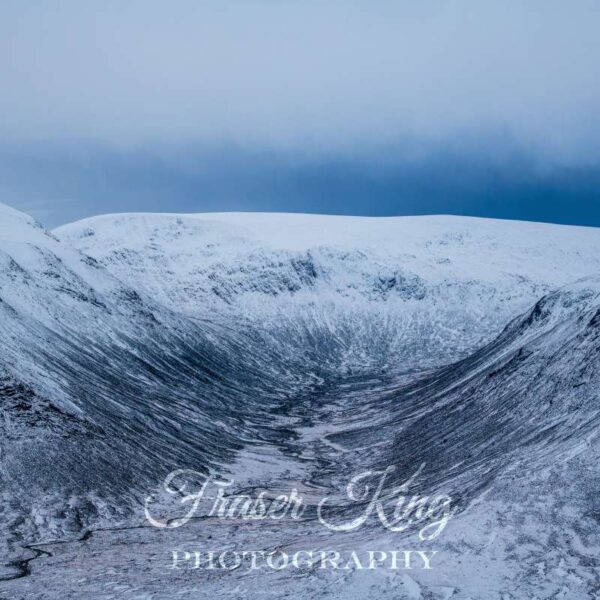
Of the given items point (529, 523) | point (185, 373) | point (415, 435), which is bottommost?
point (529, 523)

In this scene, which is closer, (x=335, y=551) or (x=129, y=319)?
(x=335, y=551)

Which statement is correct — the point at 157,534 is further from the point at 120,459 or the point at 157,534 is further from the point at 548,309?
the point at 548,309

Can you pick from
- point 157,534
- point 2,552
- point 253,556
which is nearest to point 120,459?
point 157,534

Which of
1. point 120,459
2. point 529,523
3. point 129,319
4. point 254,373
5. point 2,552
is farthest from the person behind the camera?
point 254,373

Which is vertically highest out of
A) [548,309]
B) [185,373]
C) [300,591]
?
[548,309]

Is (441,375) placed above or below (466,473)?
above

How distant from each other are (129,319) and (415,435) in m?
79.1

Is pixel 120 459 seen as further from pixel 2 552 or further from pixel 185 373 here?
pixel 185 373

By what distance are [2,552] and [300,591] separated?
2710 centimetres

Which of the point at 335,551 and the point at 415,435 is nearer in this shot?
the point at 335,551

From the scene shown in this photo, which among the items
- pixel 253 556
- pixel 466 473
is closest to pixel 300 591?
pixel 253 556

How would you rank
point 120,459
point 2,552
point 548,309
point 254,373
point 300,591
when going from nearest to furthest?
point 300,591 < point 2,552 < point 120,459 < point 548,309 < point 254,373

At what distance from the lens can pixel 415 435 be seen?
102m

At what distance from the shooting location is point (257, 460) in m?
99.4
